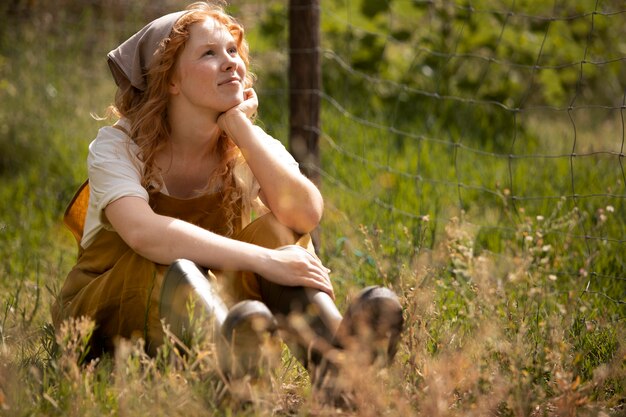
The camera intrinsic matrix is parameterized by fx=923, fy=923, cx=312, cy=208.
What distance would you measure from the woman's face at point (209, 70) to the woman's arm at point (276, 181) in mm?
49

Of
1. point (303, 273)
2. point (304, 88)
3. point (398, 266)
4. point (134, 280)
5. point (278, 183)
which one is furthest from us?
point (304, 88)

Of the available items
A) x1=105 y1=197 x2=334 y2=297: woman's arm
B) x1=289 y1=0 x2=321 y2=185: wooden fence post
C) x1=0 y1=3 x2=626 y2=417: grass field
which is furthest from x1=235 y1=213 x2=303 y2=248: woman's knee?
x1=289 y1=0 x2=321 y2=185: wooden fence post

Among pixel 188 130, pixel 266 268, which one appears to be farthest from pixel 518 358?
pixel 188 130

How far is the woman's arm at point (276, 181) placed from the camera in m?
2.65

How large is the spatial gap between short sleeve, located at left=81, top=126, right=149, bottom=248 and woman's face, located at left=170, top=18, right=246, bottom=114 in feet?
0.80

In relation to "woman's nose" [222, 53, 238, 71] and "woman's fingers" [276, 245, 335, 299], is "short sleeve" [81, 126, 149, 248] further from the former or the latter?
"woman's fingers" [276, 245, 335, 299]

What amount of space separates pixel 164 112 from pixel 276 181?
440 mm

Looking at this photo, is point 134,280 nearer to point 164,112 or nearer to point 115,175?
point 115,175

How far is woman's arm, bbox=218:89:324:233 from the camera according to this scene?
265 cm

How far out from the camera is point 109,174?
2.62m

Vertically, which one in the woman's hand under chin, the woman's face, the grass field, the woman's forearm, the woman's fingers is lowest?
the grass field

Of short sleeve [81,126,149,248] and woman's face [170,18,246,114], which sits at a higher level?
woman's face [170,18,246,114]

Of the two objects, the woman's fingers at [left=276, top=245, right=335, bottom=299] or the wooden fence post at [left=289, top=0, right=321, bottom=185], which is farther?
the wooden fence post at [left=289, top=0, right=321, bottom=185]

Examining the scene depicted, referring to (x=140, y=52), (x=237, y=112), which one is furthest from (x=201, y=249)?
(x=140, y=52)
